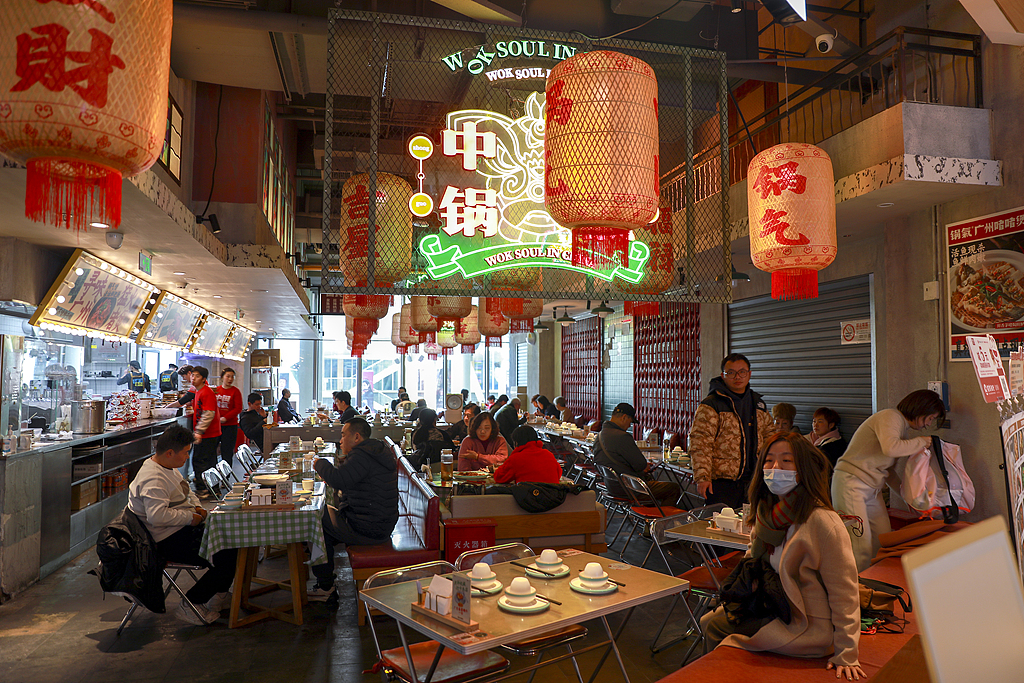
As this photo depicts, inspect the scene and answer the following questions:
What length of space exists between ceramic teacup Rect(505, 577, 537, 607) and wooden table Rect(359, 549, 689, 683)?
0.22 ft

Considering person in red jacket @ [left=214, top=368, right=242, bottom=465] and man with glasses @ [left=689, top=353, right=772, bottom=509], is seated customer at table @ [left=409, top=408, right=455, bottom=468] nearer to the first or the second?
person in red jacket @ [left=214, top=368, right=242, bottom=465]

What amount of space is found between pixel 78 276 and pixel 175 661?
4254mm

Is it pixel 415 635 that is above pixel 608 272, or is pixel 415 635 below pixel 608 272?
below

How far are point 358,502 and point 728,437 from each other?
2.82 meters

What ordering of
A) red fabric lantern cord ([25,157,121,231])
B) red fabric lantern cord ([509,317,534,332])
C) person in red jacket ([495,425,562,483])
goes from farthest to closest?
red fabric lantern cord ([509,317,534,332])
person in red jacket ([495,425,562,483])
red fabric lantern cord ([25,157,121,231])

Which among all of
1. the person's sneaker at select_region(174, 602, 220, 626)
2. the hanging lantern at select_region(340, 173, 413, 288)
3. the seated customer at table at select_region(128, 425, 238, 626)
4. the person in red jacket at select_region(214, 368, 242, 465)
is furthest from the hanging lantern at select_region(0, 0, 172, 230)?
the person in red jacket at select_region(214, 368, 242, 465)

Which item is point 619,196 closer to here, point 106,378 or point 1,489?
point 1,489

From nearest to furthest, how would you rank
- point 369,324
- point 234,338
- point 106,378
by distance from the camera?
point 369,324 < point 106,378 < point 234,338

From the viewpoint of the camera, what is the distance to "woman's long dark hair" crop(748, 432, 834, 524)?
2725mm

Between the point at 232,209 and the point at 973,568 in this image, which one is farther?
the point at 232,209

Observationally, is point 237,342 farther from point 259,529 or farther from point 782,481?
point 782,481

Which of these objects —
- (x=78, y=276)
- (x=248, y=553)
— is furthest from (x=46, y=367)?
(x=248, y=553)

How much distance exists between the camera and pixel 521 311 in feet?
20.2

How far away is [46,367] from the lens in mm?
8750
